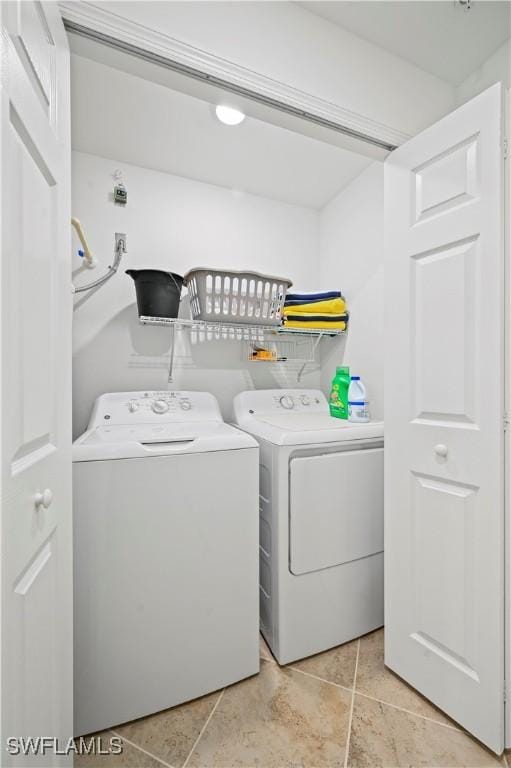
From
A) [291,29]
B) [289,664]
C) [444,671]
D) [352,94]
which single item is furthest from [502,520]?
[291,29]

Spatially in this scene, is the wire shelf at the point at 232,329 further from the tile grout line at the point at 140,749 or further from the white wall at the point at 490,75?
the tile grout line at the point at 140,749

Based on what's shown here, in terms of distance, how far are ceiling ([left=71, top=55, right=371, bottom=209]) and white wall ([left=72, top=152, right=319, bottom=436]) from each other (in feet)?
0.34

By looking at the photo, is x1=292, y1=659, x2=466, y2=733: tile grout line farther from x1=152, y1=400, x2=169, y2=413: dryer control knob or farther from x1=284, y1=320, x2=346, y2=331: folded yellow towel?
x1=284, y1=320, x2=346, y2=331: folded yellow towel

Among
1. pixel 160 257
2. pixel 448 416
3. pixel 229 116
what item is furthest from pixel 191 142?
pixel 448 416

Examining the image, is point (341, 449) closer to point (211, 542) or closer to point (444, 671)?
point (211, 542)

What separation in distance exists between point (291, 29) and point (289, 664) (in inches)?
97.5

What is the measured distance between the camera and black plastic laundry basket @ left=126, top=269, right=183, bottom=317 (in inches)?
67.4

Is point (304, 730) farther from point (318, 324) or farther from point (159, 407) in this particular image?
point (318, 324)

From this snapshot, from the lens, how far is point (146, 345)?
2006 mm

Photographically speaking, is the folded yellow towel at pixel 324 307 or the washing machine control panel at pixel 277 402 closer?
the washing machine control panel at pixel 277 402

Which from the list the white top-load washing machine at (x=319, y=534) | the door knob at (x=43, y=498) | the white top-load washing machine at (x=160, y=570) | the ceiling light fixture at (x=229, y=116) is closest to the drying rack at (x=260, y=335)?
the white top-load washing machine at (x=319, y=534)

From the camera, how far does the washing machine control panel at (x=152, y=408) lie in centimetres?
168

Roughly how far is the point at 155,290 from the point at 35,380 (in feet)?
3.71

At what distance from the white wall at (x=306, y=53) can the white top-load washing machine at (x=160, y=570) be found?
130 centimetres
